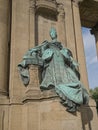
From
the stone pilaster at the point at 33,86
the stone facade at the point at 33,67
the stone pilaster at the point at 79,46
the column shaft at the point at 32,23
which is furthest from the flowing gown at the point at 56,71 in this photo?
the stone pilaster at the point at 79,46

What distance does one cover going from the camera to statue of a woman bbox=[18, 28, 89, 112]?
9.79 metres

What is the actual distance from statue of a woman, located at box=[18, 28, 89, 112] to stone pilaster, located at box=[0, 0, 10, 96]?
83.4 inches

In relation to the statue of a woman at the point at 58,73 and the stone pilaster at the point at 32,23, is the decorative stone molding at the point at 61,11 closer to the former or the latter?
the stone pilaster at the point at 32,23

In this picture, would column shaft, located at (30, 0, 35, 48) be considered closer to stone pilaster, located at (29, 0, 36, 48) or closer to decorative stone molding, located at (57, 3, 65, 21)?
stone pilaster, located at (29, 0, 36, 48)

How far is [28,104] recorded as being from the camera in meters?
10.4

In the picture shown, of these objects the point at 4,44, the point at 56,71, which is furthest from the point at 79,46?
the point at 56,71

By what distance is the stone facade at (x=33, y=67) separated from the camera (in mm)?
9742

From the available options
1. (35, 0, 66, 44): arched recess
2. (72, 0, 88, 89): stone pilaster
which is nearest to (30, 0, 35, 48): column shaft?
(35, 0, 66, 44): arched recess

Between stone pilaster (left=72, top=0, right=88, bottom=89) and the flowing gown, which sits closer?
the flowing gown

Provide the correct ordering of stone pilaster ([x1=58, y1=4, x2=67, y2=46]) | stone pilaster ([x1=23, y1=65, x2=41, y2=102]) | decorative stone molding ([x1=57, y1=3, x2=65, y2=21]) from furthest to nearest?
1. decorative stone molding ([x1=57, y1=3, x2=65, y2=21])
2. stone pilaster ([x1=58, y1=4, x2=67, y2=46])
3. stone pilaster ([x1=23, y1=65, x2=41, y2=102])

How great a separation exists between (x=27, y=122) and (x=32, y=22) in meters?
7.51

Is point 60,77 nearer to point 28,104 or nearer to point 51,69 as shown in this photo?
point 51,69

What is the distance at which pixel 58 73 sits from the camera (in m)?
10.9

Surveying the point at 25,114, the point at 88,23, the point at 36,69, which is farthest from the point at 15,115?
the point at 88,23
